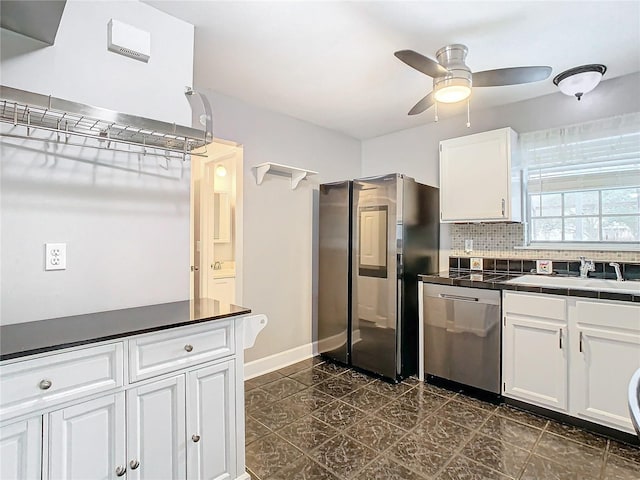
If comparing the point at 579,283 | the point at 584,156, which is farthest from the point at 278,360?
the point at 584,156

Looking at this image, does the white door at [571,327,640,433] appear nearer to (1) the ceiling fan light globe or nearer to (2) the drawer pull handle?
(1) the ceiling fan light globe

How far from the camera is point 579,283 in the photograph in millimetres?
2658

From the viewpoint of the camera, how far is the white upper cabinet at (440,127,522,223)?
2893mm

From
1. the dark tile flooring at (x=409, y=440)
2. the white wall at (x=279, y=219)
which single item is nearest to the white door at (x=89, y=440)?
the dark tile flooring at (x=409, y=440)

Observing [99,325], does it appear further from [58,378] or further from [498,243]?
[498,243]

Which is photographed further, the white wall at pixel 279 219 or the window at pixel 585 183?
the white wall at pixel 279 219

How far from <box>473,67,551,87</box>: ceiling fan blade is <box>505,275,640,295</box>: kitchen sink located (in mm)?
1337

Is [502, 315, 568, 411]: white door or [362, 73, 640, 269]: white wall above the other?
[362, 73, 640, 269]: white wall

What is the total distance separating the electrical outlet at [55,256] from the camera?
1502 millimetres

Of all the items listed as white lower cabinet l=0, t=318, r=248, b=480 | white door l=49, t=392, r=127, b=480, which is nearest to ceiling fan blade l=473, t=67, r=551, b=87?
white lower cabinet l=0, t=318, r=248, b=480

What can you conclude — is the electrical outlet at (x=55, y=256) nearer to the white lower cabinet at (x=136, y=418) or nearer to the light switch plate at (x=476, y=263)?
the white lower cabinet at (x=136, y=418)

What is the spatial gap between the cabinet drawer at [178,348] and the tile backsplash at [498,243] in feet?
8.51

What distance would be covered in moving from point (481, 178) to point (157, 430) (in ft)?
9.65

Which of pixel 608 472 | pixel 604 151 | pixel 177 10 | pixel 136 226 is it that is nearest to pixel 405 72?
pixel 177 10
